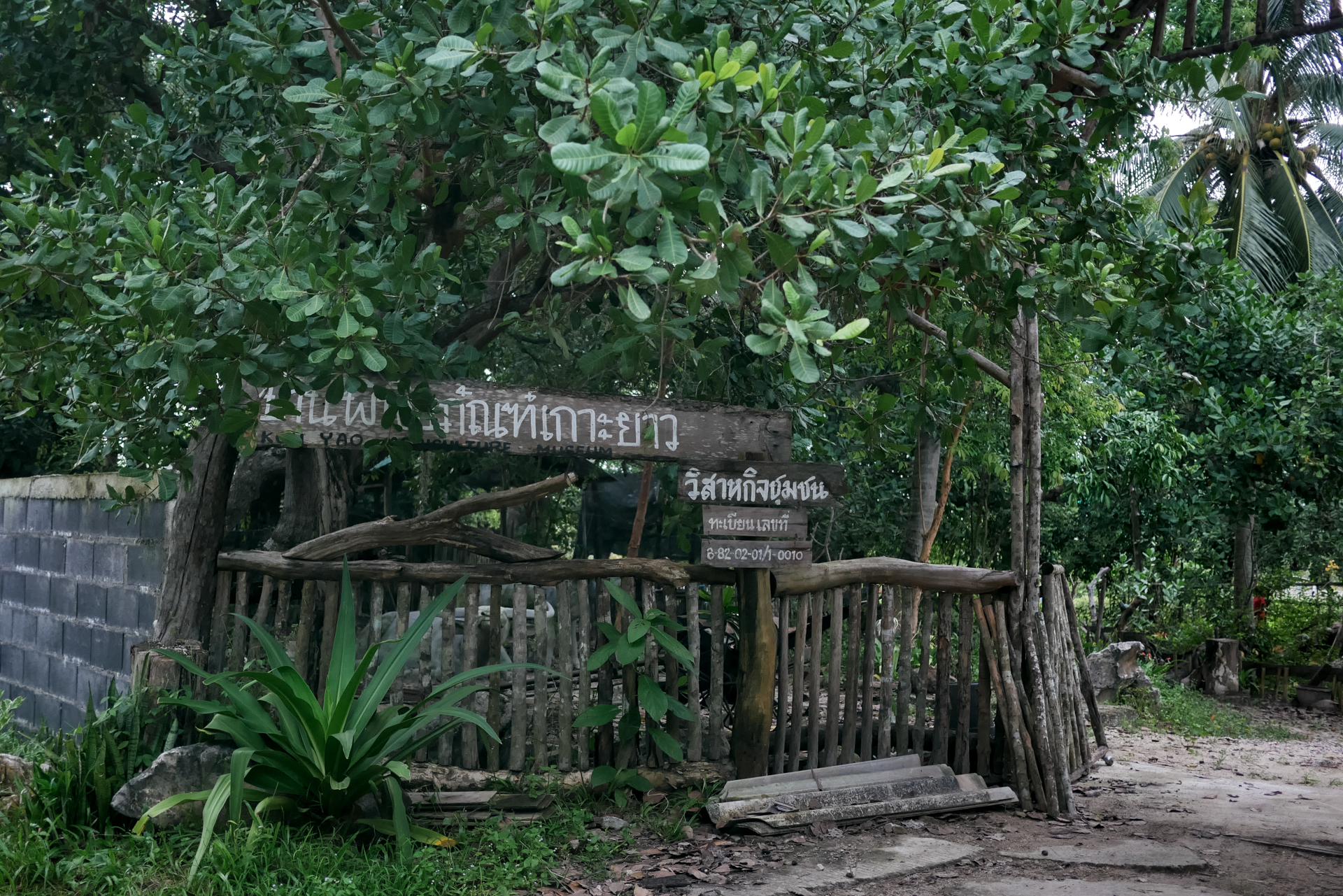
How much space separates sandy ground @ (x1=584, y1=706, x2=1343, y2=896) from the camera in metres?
3.77

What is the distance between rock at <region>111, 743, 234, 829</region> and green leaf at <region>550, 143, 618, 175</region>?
271 cm

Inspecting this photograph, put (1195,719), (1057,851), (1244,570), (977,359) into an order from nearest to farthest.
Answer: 1. (1057,851)
2. (977,359)
3. (1195,719)
4. (1244,570)

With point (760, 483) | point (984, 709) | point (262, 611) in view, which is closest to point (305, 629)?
point (262, 611)

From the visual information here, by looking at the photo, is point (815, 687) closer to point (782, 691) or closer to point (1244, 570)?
point (782, 691)

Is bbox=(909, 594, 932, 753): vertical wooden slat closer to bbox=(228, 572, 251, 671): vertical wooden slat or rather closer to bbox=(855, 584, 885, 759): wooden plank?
bbox=(855, 584, 885, 759): wooden plank

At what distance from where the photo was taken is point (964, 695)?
5020 millimetres

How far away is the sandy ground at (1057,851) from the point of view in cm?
377

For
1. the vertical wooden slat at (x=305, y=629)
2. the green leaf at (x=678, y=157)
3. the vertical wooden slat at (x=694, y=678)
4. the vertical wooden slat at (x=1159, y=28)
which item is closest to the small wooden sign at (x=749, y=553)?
the vertical wooden slat at (x=694, y=678)

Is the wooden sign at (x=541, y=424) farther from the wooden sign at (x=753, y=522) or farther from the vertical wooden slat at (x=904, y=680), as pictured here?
the vertical wooden slat at (x=904, y=680)

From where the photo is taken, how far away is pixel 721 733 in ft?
15.8

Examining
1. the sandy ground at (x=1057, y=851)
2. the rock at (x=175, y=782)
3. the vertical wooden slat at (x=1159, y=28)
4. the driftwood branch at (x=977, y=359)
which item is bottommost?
the sandy ground at (x=1057, y=851)

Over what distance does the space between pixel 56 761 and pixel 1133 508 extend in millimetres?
9201

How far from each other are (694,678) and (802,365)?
2.32 m

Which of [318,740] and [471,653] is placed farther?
[471,653]
